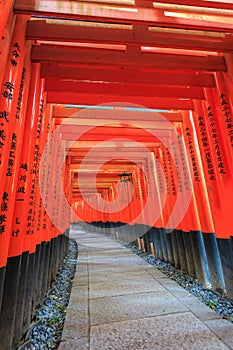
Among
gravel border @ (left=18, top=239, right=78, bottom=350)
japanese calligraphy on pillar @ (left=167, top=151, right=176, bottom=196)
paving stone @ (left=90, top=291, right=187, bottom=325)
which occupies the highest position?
japanese calligraphy on pillar @ (left=167, top=151, right=176, bottom=196)

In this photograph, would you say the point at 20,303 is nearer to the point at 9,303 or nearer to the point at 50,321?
the point at 9,303

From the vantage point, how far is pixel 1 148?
1.76 metres

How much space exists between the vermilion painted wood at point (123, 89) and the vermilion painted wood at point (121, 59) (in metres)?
0.61

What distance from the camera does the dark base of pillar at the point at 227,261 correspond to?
3144 mm

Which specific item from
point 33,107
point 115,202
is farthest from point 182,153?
point 115,202

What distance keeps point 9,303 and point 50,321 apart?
3.18 ft

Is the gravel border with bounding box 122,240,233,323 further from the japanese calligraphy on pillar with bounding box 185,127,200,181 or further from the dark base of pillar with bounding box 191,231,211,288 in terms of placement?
the japanese calligraphy on pillar with bounding box 185,127,200,181

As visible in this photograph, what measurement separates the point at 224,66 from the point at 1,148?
3180 mm

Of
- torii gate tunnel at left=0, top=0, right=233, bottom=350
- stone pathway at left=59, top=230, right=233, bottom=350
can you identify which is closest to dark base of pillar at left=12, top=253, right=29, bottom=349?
torii gate tunnel at left=0, top=0, right=233, bottom=350

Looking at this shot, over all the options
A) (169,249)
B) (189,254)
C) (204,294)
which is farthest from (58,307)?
(169,249)

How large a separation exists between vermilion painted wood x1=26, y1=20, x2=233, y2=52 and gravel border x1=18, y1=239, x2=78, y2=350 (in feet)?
11.4

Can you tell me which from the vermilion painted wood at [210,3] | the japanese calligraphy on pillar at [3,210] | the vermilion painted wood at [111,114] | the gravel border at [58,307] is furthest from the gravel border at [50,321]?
the vermilion painted wood at [210,3]

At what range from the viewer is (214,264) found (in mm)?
3686

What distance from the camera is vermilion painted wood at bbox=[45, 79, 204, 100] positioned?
3500 mm
